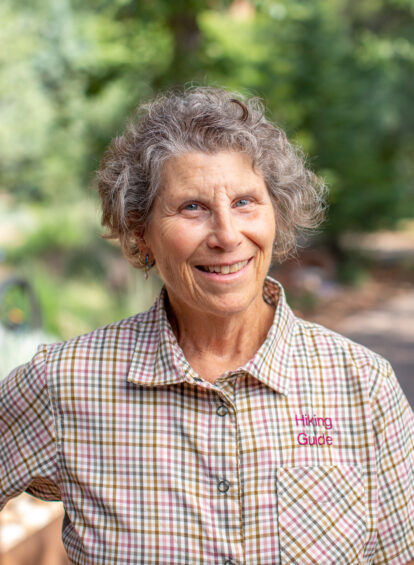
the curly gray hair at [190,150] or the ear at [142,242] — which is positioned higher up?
the curly gray hair at [190,150]

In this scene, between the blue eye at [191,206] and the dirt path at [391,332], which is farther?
the dirt path at [391,332]

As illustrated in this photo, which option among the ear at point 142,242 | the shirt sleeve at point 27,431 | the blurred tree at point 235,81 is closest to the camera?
the shirt sleeve at point 27,431

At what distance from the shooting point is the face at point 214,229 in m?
1.51

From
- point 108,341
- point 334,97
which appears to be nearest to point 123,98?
point 334,97

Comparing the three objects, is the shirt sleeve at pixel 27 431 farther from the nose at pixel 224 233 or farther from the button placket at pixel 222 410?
the nose at pixel 224 233

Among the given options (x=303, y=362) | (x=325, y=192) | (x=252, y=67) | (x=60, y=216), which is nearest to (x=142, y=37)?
(x=252, y=67)

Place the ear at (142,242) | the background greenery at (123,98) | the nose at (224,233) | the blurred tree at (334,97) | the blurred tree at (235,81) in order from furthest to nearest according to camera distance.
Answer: the blurred tree at (334,97) < the blurred tree at (235,81) < the background greenery at (123,98) < the ear at (142,242) < the nose at (224,233)

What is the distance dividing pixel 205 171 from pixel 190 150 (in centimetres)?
6

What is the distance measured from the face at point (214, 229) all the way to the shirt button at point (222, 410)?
221 millimetres

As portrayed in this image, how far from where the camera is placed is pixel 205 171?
1.51m

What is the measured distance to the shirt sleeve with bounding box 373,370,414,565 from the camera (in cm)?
154

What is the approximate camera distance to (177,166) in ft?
5.01

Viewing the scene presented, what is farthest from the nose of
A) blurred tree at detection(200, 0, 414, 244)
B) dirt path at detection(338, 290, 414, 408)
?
blurred tree at detection(200, 0, 414, 244)

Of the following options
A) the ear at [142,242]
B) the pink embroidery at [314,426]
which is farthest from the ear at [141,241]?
the pink embroidery at [314,426]
